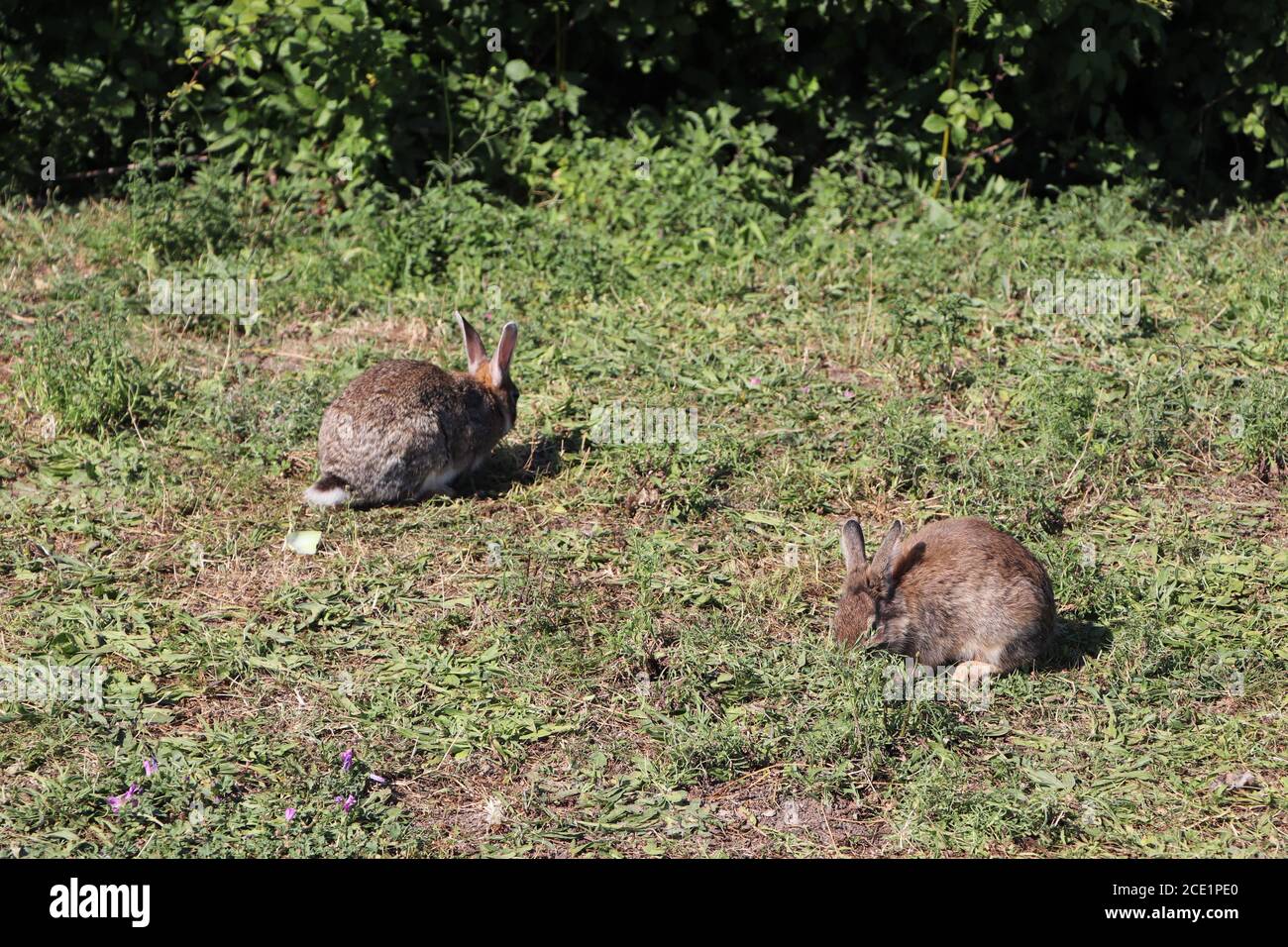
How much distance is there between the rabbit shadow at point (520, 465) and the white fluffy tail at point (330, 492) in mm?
610

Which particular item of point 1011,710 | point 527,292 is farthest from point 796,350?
point 1011,710

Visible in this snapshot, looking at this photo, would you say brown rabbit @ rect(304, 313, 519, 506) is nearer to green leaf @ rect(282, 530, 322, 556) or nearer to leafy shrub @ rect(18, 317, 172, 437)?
green leaf @ rect(282, 530, 322, 556)

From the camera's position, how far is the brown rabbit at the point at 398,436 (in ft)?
24.1

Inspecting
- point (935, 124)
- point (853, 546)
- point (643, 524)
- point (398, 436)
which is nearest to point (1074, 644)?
point (853, 546)

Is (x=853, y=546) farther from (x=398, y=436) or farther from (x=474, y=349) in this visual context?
(x=474, y=349)

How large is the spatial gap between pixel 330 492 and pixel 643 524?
1526 mm

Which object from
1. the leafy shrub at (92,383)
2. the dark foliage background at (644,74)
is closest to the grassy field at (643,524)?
the leafy shrub at (92,383)

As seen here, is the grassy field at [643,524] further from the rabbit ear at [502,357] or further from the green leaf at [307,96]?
the green leaf at [307,96]

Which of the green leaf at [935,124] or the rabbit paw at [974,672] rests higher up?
the green leaf at [935,124]

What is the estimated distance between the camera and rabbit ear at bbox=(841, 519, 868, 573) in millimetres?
6363

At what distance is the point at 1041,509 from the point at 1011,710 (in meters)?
1.50

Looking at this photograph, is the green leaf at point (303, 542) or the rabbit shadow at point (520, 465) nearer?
the green leaf at point (303, 542)

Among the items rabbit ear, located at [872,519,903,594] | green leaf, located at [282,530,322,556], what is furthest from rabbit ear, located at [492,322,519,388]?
rabbit ear, located at [872,519,903,594]

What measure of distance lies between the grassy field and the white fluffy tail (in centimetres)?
18
